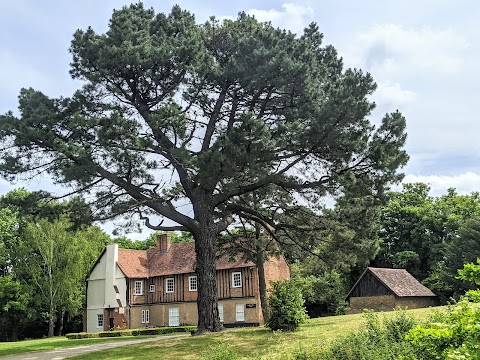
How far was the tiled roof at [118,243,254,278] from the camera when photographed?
4428cm

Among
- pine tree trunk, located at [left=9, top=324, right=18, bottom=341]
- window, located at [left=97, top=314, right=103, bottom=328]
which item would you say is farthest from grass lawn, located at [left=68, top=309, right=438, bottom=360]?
pine tree trunk, located at [left=9, top=324, right=18, bottom=341]

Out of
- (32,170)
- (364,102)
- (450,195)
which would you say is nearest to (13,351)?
(32,170)

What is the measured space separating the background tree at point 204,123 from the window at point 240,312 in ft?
68.7

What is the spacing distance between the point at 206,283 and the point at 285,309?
3397 mm

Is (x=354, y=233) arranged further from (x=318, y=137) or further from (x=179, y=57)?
(x=179, y=57)

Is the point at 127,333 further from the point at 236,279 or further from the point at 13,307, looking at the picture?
the point at 13,307

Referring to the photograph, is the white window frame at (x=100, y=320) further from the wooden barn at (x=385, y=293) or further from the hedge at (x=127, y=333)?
the wooden barn at (x=385, y=293)

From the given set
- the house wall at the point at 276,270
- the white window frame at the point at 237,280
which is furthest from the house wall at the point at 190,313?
the house wall at the point at 276,270

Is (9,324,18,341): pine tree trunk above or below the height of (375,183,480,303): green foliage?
below

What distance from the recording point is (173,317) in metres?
43.4

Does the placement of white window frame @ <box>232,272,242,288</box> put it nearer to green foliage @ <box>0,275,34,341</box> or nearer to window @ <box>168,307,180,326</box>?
window @ <box>168,307,180,326</box>

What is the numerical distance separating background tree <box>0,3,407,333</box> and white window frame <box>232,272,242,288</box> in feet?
69.1

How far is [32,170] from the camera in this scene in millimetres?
18203

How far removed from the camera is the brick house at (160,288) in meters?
40.2
